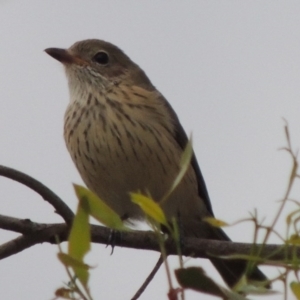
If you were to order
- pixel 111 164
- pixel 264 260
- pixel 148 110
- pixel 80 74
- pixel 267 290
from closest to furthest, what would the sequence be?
1. pixel 267 290
2. pixel 264 260
3. pixel 111 164
4. pixel 148 110
5. pixel 80 74

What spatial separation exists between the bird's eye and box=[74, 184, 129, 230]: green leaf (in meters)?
4.60

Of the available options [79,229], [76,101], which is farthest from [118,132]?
[79,229]

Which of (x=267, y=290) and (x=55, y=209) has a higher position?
(x=267, y=290)

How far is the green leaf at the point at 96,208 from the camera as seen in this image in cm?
170

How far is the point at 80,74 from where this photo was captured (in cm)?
609

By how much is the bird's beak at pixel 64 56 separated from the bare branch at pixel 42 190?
3.01 meters

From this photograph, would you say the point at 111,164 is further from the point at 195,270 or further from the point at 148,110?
the point at 195,270

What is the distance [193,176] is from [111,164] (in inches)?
37.1

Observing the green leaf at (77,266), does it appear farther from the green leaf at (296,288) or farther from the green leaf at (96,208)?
the green leaf at (296,288)

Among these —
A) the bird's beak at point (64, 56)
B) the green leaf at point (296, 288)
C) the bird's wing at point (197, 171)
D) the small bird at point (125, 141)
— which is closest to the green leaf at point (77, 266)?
the green leaf at point (296, 288)

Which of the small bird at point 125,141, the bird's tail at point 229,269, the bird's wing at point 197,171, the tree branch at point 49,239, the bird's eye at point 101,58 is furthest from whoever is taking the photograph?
the bird's eye at point 101,58

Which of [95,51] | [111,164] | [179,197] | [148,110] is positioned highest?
[95,51]

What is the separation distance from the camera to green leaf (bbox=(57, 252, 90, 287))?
5.28 feet

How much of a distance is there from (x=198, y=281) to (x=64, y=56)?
473cm
